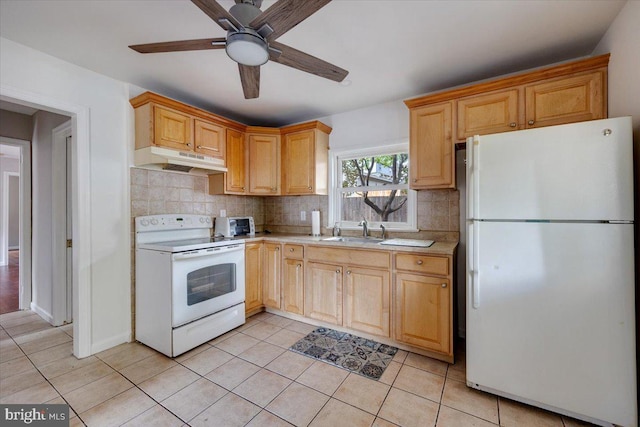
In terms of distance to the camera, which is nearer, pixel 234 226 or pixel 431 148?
pixel 431 148

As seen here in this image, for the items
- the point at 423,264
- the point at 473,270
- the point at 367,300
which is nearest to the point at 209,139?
the point at 367,300

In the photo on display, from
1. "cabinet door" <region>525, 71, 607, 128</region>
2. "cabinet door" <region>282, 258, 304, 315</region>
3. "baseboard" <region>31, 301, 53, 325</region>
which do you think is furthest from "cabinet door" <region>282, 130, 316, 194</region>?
"baseboard" <region>31, 301, 53, 325</region>

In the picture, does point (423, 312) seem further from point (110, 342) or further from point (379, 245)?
point (110, 342)

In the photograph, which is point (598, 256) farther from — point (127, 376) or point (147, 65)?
point (147, 65)

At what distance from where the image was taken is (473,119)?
218 centimetres

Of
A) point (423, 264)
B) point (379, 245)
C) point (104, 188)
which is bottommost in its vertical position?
point (423, 264)

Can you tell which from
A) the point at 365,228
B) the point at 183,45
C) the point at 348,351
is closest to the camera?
the point at 183,45

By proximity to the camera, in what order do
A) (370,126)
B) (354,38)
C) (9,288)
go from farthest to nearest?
(9,288)
(370,126)
(354,38)

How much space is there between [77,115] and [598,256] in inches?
150

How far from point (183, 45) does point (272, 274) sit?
230 centimetres

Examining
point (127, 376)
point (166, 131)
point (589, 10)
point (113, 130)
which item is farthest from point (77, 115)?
point (589, 10)

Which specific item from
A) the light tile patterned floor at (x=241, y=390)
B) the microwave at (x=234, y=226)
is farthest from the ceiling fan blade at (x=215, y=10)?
the microwave at (x=234, y=226)

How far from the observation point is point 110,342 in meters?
2.40

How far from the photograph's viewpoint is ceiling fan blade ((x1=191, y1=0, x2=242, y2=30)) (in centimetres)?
114
